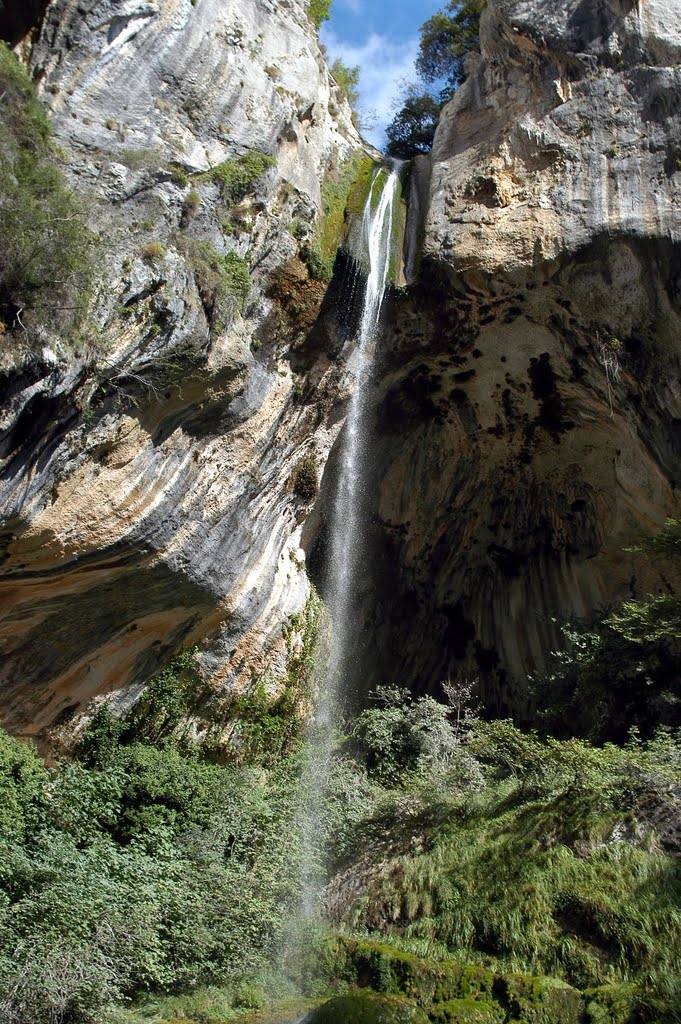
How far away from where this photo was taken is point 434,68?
21.8 metres

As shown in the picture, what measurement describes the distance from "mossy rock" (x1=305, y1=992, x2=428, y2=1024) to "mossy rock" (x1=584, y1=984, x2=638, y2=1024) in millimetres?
1201

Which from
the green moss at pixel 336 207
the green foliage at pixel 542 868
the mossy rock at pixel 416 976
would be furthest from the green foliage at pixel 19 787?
the green moss at pixel 336 207

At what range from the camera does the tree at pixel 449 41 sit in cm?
2022

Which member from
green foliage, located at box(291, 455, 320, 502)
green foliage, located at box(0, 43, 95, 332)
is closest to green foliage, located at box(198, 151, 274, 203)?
green foliage, located at box(0, 43, 95, 332)

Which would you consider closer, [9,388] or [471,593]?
[9,388]

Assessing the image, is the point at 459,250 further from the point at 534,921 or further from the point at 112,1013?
the point at 112,1013

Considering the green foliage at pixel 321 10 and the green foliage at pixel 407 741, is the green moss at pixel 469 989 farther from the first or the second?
the green foliage at pixel 321 10

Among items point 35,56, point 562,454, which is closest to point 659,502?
point 562,454

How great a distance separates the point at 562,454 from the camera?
1434 cm

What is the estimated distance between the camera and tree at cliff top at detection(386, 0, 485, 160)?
736 inches

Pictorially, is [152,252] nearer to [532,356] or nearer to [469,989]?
[532,356]

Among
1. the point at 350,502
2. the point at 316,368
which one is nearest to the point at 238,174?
the point at 316,368

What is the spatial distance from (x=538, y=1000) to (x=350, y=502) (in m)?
9.51

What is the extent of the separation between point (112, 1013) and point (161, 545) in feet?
16.2
